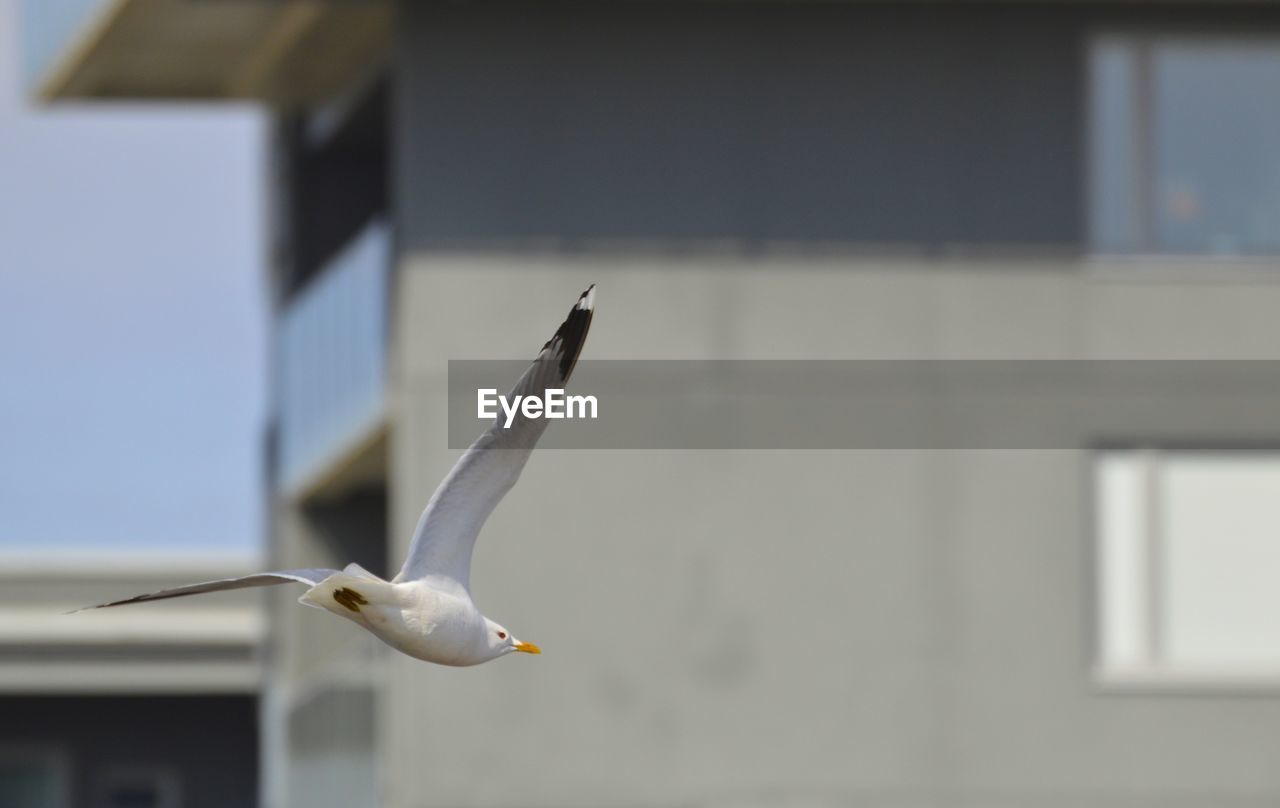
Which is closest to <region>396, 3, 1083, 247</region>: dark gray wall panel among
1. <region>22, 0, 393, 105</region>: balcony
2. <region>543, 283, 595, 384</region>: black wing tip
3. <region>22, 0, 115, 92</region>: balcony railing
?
<region>22, 0, 393, 105</region>: balcony

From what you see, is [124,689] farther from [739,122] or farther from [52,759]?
[739,122]

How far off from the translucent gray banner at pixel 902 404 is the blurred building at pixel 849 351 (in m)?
0.11

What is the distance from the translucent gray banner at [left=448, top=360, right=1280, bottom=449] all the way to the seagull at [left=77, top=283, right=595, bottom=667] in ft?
26.3

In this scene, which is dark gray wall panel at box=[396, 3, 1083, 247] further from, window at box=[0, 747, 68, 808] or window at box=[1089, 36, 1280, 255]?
window at box=[0, 747, 68, 808]

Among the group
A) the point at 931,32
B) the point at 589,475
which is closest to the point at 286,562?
the point at 589,475

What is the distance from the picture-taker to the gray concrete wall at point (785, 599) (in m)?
17.4

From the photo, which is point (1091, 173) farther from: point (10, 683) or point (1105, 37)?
point (10, 683)

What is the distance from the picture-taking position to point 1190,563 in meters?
17.9

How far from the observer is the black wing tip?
8.88 m

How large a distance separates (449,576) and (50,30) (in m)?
12.6

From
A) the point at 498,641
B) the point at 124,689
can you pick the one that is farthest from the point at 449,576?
the point at 124,689

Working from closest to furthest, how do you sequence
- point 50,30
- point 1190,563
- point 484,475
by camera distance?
point 484,475 < point 1190,563 < point 50,30

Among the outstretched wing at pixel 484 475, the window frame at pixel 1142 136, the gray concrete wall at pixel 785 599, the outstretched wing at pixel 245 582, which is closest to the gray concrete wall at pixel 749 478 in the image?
the gray concrete wall at pixel 785 599

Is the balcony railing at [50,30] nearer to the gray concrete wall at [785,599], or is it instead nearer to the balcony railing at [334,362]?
the balcony railing at [334,362]
